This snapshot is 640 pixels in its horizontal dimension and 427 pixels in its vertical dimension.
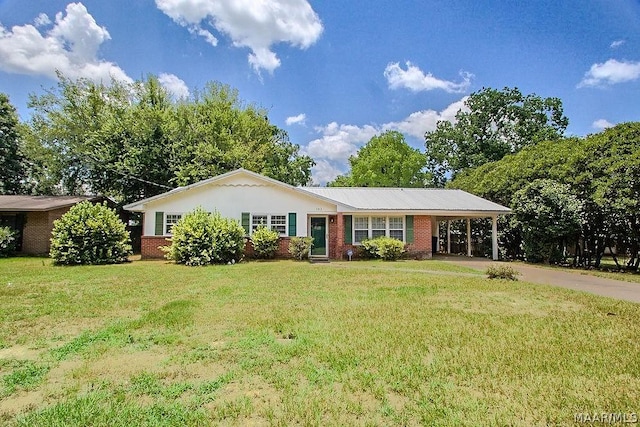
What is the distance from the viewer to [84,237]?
15.2 metres

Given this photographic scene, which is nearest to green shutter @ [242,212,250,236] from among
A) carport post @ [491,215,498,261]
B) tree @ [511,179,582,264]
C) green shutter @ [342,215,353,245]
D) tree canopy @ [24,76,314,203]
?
green shutter @ [342,215,353,245]

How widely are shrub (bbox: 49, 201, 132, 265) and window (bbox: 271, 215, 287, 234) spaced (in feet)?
22.7

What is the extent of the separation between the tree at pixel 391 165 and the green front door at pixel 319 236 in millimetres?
23887

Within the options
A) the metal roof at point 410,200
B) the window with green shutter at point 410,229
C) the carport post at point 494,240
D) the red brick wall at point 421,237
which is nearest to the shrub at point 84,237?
the metal roof at point 410,200

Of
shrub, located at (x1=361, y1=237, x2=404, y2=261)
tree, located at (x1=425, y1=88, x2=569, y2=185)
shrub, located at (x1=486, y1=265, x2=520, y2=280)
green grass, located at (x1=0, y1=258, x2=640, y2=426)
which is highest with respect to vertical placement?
tree, located at (x1=425, y1=88, x2=569, y2=185)

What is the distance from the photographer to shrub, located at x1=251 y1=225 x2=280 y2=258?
17.1 meters

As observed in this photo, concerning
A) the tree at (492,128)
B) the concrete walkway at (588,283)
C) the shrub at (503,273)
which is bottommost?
the concrete walkway at (588,283)

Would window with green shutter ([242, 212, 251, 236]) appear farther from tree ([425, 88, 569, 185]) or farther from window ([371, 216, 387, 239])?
tree ([425, 88, 569, 185])

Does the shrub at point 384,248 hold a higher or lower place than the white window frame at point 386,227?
lower

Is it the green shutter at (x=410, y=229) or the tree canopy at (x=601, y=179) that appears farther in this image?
the green shutter at (x=410, y=229)

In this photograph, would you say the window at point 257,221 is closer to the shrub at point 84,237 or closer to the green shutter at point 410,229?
the shrub at point 84,237

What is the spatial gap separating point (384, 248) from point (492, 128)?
97.9 feet

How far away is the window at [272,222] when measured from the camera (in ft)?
59.0

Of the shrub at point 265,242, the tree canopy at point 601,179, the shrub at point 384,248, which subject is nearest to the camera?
the tree canopy at point 601,179
